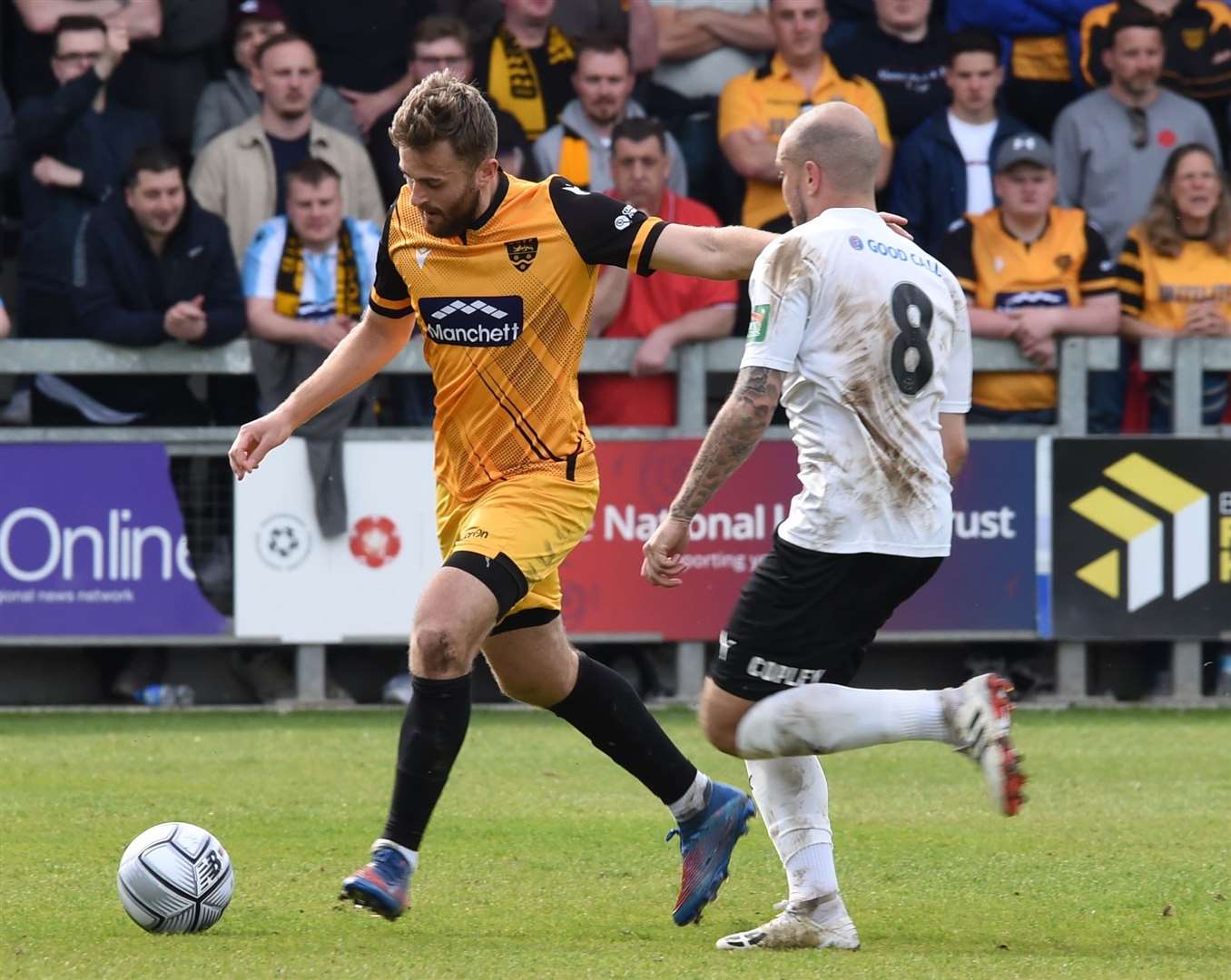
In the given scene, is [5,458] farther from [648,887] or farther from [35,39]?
[648,887]

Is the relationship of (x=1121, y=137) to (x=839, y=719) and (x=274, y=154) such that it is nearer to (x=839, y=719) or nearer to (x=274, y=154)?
(x=274, y=154)

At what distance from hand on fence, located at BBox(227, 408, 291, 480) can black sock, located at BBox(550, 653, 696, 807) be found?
3.51 feet

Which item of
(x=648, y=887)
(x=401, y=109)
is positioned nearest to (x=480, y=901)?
(x=648, y=887)

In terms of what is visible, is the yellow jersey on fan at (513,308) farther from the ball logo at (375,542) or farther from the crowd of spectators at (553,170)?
the ball logo at (375,542)

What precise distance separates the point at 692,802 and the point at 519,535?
0.98 m

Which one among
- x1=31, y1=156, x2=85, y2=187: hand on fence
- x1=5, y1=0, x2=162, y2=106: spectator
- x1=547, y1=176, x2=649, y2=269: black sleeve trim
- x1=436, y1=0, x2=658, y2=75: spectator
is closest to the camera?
x1=547, y1=176, x2=649, y2=269: black sleeve trim

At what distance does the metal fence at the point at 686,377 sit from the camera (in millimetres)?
11555

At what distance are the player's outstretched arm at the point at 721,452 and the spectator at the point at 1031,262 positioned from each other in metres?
6.69

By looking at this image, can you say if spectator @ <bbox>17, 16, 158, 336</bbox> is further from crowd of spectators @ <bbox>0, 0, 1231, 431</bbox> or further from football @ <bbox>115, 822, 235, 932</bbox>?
football @ <bbox>115, 822, 235, 932</bbox>

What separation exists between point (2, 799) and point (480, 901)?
284 cm

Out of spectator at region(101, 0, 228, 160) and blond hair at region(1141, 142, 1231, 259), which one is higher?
spectator at region(101, 0, 228, 160)

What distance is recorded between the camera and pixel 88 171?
11727 mm

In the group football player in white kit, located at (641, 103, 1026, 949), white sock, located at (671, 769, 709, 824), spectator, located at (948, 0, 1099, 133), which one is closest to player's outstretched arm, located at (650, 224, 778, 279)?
football player in white kit, located at (641, 103, 1026, 949)

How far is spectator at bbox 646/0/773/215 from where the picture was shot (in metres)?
12.7
